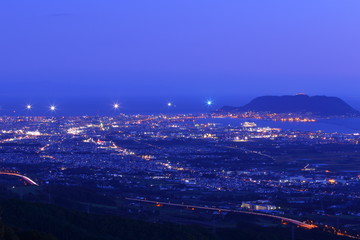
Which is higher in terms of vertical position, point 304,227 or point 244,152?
point 244,152

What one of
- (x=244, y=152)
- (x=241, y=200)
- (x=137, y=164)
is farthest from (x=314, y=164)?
(x=241, y=200)

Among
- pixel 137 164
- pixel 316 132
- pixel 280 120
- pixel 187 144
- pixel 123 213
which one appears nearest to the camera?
pixel 123 213

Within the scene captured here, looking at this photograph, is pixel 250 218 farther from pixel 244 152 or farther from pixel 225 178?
pixel 244 152

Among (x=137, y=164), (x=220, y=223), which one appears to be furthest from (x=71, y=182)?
(x=220, y=223)

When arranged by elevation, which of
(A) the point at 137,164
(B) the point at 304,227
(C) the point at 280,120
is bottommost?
(B) the point at 304,227

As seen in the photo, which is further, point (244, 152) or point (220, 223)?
point (244, 152)

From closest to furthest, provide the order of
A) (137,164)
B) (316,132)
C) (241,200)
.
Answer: (241,200) < (137,164) < (316,132)
